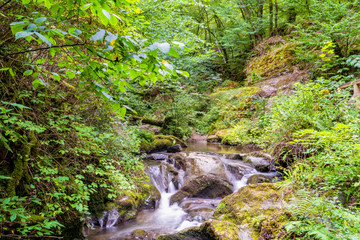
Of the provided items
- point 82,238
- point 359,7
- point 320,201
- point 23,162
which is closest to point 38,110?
point 23,162

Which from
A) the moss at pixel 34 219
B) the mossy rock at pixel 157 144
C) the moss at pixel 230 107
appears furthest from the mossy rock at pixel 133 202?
the moss at pixel 230 107

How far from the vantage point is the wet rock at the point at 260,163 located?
667cm

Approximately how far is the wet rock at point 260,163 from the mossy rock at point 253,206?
8.45 ft

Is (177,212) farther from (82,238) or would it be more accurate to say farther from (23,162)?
(23,162)

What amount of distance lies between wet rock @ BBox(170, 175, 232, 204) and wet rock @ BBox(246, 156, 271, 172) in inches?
55.2

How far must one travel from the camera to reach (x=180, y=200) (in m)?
5.74

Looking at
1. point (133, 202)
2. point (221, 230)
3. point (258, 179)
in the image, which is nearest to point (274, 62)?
point (258, 179)

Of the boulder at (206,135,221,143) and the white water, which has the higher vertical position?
the boulder at (206,135,221,143)

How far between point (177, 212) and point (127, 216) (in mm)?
1329

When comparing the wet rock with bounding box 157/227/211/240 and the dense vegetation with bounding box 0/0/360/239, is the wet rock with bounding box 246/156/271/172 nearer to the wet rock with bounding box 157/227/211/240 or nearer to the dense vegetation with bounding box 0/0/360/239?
the dense vegetation with bounding box 0/0/360/239

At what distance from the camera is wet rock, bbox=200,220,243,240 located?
3.13m

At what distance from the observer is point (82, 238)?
3535 millimetres

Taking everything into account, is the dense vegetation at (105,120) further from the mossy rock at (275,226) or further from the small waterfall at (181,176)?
the small waterfall at (181,176)

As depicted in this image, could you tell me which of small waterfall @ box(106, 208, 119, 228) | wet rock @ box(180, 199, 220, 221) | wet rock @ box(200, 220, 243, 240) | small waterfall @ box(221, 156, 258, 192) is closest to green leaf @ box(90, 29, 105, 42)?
wet rock @ box(200, 220, 243, 240)
